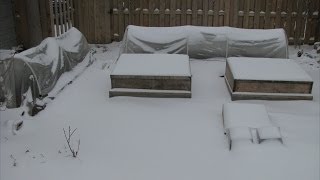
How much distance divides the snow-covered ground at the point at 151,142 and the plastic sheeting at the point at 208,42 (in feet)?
6.20

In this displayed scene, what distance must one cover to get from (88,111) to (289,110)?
3.65 meters

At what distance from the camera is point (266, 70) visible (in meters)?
7.94

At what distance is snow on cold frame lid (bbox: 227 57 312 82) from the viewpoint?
297 inches

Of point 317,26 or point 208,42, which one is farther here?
point 317,26

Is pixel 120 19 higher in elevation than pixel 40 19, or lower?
lower

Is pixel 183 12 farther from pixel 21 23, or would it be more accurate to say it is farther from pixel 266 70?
pixel 21 23

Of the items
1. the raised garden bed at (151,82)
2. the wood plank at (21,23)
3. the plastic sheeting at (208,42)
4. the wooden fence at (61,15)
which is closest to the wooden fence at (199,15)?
the wooden fence at (61,15)

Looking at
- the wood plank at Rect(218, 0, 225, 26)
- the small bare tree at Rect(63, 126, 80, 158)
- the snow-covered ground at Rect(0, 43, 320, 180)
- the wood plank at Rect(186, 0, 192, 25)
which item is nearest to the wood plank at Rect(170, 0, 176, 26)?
the wood plank at Rect(186, 0, 192, 25)

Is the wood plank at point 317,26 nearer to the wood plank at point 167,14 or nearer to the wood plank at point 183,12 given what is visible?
the wood plank at point 183,12

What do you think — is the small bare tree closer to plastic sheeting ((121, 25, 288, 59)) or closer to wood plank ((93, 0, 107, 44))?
plastic sheeting ((121, 25, 288, 59))

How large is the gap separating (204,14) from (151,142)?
685 cm

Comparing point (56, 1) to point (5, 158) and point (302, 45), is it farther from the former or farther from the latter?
point (302, 45)

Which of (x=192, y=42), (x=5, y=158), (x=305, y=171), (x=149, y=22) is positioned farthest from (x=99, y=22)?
(x=305, y=171)

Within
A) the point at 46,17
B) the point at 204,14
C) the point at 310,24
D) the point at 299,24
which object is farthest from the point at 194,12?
the point at 46,17
